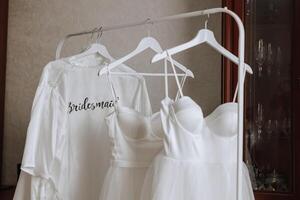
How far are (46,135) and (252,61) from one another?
2.71 feet

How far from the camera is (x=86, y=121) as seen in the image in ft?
5.08

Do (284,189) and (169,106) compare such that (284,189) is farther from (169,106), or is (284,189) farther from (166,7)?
(166,7)

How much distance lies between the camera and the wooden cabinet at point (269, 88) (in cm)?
145

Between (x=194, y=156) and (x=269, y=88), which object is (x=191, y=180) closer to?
(x=194, y=156)

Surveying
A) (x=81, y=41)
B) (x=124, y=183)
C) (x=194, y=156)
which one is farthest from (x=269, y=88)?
(x=81, y=41)

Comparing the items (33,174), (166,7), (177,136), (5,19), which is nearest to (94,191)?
(33,174)

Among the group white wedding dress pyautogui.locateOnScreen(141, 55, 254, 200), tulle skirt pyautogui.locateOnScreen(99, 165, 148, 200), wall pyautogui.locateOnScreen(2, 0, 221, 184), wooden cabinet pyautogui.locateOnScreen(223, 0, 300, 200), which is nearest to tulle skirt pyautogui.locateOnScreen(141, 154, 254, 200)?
white wedding dress pyautogui.locateOnScreen(141, 55, 254, 200)

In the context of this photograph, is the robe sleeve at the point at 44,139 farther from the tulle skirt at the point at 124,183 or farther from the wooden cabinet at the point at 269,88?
the wooden cabinet at the point at 269,88

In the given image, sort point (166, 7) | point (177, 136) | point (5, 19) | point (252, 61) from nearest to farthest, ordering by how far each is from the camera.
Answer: point (177, 136) → point (252, 61) → point (166, 7) → point (5, 19)

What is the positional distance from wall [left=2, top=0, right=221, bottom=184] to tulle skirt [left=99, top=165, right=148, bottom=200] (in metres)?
0.63

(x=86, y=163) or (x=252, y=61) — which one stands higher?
(x=252, y=61)

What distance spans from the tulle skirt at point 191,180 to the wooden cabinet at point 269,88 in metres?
0.34

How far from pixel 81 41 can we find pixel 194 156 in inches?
46.5

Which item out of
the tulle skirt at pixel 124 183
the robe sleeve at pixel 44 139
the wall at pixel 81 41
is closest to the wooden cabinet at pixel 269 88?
the wall at pixel 81 41
